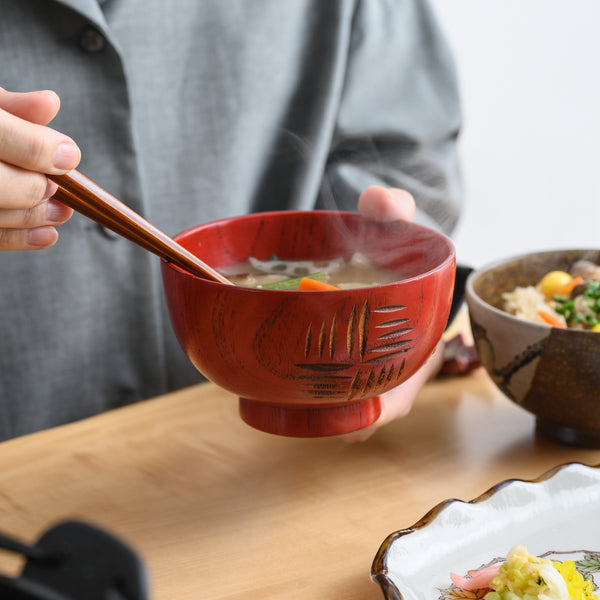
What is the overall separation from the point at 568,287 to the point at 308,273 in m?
0.44

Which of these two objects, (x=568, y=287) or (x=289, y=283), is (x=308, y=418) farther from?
(x=568, y=287)

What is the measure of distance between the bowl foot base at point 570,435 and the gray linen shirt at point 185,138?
0.45 m

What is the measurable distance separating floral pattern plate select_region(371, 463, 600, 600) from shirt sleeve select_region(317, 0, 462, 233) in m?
0.73

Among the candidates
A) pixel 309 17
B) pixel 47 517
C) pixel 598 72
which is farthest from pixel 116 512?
pixel 598 72

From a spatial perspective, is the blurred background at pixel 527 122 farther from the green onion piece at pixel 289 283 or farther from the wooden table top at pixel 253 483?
the green onion piece at pixel 289 283

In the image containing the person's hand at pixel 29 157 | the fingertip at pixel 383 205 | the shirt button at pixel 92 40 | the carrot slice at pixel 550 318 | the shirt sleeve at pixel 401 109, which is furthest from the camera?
the shirt sleeve at pixel 401 109

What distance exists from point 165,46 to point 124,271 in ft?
1.38

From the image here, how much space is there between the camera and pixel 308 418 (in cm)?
75

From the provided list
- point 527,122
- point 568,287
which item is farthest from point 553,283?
point 527,122

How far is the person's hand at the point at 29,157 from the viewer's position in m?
0.59

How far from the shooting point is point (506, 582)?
63 centimetres

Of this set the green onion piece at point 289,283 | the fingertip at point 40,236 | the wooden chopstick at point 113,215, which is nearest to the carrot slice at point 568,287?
the green onion piece at point 289,283

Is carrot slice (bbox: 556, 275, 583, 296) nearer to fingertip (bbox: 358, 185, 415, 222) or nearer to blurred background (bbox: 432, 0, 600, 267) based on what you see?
fingertip (bbox: 358, 185, 415, 222)

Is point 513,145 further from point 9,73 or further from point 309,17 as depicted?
point 9,73
